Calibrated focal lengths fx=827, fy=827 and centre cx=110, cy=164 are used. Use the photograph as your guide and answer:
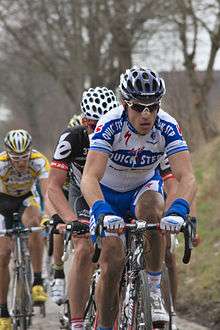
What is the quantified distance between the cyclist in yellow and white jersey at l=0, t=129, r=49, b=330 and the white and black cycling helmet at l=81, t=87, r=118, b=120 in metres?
1.38

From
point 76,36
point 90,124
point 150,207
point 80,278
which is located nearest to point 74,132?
point 90,124

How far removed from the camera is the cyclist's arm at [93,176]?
16.6 ft

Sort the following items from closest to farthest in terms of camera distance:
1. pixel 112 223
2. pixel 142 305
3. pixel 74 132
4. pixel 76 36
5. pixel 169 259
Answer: pixel 112 223, pixel 142 305, pixel 74 132, pixel 169 259, pixel 76 36

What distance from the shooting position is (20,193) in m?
8.77

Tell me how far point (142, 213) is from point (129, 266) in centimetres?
35

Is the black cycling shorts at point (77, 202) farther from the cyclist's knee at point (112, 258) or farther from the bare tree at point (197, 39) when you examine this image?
the bare tree at point (197, 39)

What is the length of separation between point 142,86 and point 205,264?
17.5ft

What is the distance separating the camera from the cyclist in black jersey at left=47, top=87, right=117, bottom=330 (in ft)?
20.4

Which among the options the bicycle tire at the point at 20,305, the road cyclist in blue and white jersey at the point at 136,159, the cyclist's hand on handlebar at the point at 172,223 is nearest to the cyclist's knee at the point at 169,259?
the road cyclist in blue and white jersey at the point at 136,159

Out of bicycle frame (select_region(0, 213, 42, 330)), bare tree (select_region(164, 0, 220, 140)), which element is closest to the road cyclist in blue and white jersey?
bicycle frame (select_region(0, 213, 42, 330))

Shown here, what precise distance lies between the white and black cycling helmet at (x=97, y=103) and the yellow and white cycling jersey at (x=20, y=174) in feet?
5.17

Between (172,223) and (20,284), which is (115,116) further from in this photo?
(20,284)

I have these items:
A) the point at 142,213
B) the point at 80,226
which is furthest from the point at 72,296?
the point at 142,213

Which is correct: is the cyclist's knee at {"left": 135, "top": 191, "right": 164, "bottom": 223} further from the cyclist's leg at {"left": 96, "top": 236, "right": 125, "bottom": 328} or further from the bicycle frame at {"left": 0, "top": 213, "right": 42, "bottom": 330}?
the bicycle frame at {"left": 0, "top": 213, "right": 42, "bottom": 330}
